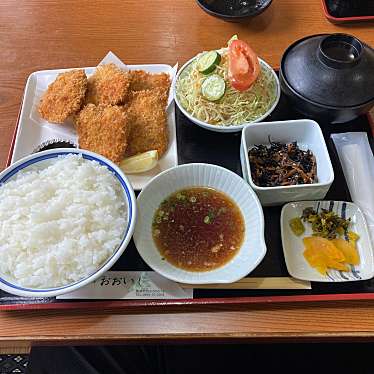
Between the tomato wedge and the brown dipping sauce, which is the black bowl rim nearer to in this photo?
the tomato wedge

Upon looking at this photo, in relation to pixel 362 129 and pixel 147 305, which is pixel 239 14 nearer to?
pixel 362 129

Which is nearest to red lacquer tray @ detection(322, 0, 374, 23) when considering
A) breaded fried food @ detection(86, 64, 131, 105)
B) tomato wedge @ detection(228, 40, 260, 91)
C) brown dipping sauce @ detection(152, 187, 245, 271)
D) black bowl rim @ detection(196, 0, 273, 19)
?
black bowl rim @ detection(196, 0, 273, 19)

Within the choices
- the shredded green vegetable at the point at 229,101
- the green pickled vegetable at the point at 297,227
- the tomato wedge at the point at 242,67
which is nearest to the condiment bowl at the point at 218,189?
the green pickled vegetable at the point at 297,227

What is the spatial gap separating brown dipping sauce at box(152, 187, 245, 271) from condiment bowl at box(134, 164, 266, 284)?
0.07ft

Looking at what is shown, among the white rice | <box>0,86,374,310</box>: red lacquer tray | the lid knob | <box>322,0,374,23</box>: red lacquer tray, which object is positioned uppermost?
the lid knob

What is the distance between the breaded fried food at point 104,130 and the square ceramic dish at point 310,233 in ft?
2.18

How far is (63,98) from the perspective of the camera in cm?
174

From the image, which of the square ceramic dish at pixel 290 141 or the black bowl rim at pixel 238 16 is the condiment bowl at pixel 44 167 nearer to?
the square ceramic dish at pixel 290 141

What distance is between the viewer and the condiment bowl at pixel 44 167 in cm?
123

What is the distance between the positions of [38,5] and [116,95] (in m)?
0.94

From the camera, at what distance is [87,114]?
5.62 ft

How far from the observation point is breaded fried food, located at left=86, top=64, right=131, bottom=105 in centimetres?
176

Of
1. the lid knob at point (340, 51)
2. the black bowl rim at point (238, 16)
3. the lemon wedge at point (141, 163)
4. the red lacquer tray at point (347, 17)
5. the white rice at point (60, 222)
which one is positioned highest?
the lid knob at point (340, 51)

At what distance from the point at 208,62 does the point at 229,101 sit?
0.64 feet
